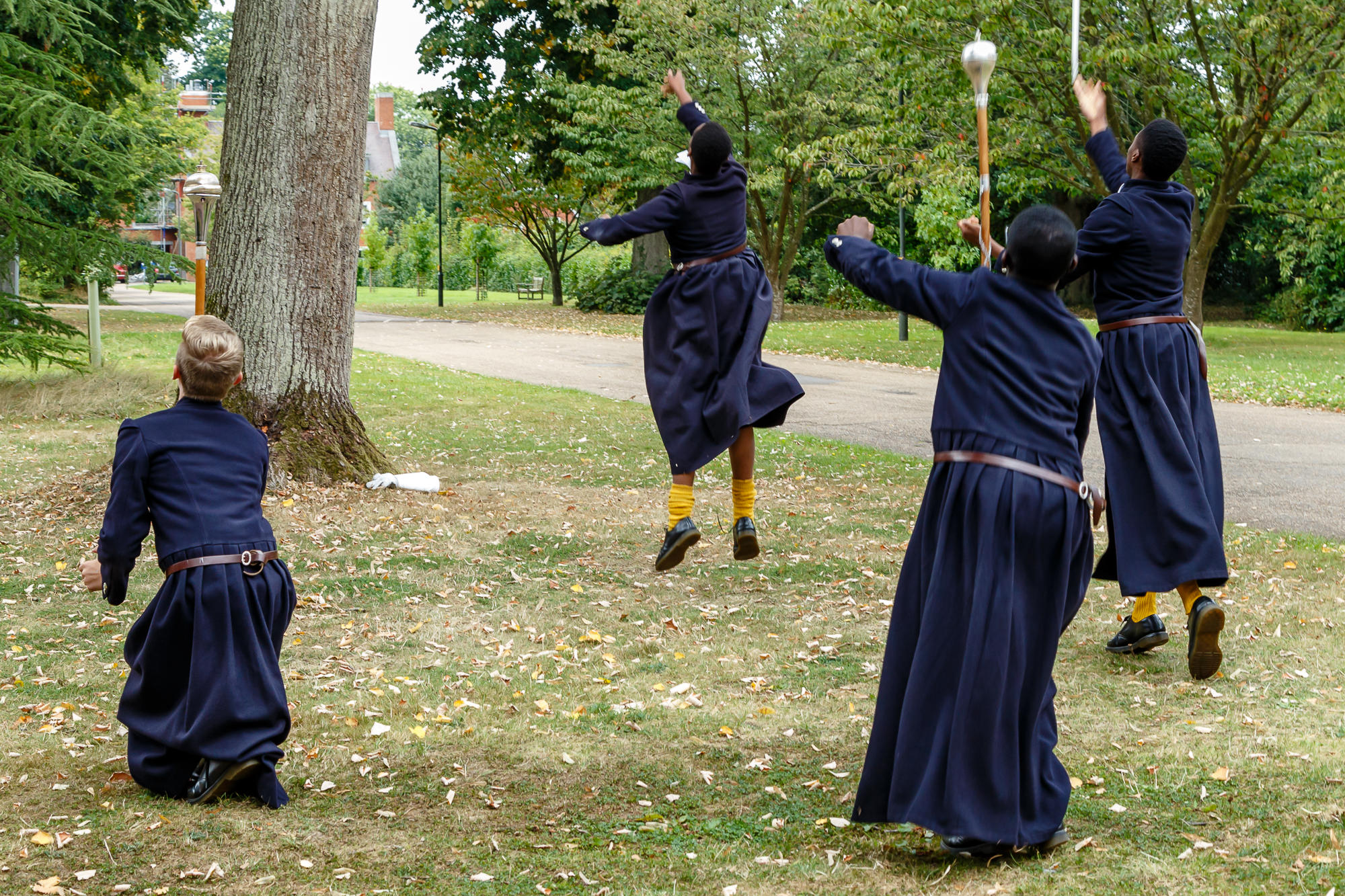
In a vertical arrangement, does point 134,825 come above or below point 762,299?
below

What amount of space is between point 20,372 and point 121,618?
47.8 feet

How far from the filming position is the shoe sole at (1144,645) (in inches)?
235

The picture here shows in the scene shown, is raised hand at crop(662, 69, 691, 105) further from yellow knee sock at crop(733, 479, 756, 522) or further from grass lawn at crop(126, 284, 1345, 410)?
grass lawn at crop(126, 284, 1345, 410)

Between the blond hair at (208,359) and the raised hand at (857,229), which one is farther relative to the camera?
the blond hair at (208,359)

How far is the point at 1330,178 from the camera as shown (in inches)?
894

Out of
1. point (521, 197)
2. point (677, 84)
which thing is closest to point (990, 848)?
point (677, 84)

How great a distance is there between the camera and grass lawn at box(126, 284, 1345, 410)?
62.7ft

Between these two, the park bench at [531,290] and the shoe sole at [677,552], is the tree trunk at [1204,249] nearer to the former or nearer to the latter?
the shoe sole at [677,552]

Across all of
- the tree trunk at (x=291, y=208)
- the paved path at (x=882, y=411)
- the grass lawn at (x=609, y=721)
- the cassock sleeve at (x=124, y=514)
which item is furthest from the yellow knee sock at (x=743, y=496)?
the paved path at (x=882, y=411)

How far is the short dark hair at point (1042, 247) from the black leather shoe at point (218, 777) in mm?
2895

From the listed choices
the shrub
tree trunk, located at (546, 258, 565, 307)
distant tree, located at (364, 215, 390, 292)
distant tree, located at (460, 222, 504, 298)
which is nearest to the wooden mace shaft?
the shrub

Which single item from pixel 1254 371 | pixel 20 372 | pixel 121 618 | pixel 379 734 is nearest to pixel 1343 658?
pixel 379 734

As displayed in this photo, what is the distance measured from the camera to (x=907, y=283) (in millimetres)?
3779

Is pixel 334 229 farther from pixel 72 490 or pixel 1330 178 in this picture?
pixel 1330 178
